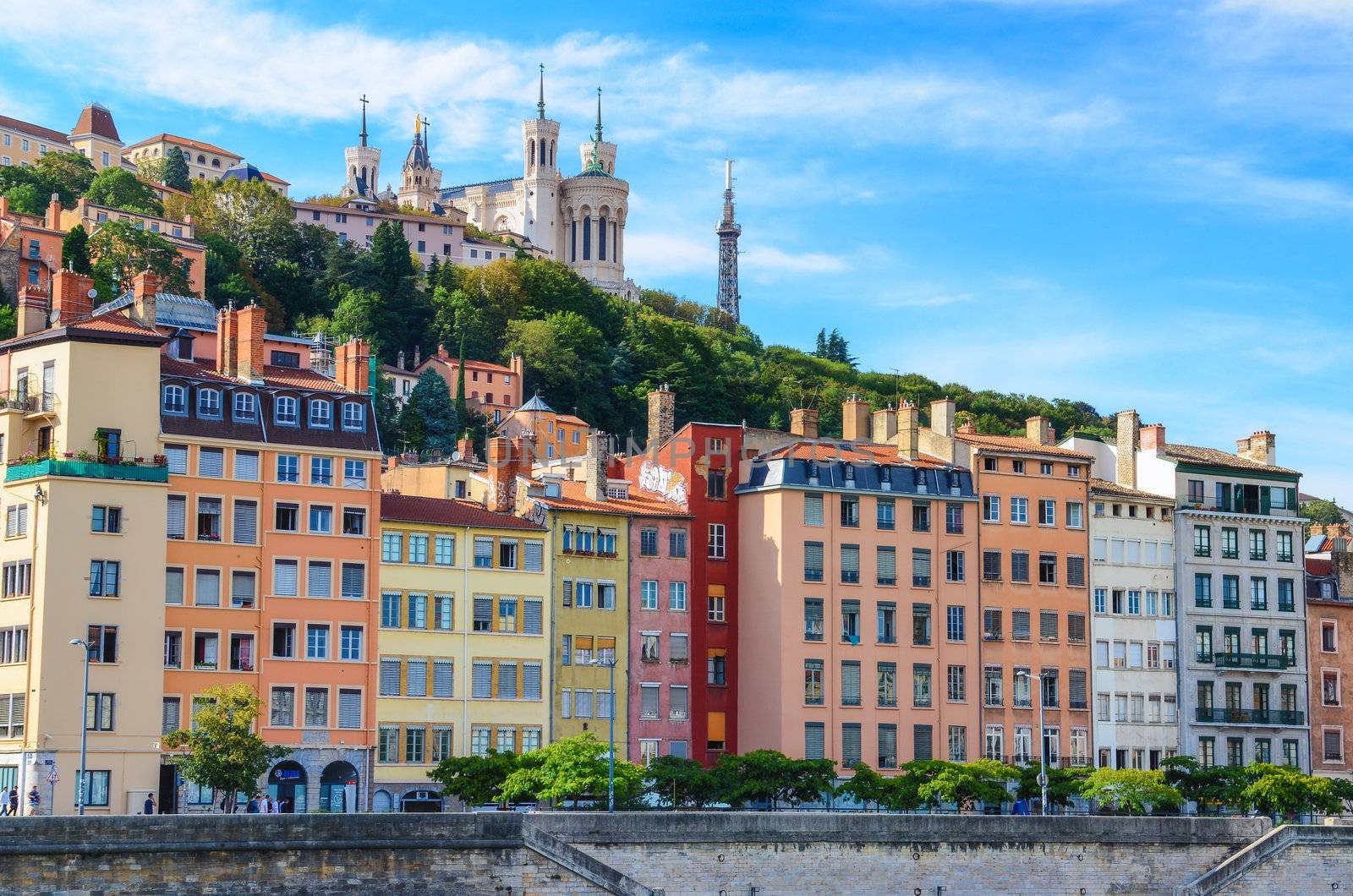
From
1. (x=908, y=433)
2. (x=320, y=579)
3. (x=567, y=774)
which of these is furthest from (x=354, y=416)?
(x=908, y=433)

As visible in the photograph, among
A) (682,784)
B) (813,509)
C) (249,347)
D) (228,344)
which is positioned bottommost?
(682,784)

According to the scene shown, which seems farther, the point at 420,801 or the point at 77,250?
the point at 77,250

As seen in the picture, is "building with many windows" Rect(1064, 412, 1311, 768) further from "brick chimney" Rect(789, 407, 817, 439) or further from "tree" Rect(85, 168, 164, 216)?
"tree" Rect(85, 168, 164, 216)

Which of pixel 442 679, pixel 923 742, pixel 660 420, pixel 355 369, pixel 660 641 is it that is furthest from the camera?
pixel 660 420

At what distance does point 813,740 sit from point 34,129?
5257 inches

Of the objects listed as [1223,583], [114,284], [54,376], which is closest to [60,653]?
[54,376]

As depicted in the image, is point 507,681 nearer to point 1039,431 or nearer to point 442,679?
point 442,679

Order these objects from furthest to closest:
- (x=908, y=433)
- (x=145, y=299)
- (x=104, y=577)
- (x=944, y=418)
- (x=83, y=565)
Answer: (x=944, y=418) < (x=908, y=433) < (x=145, y=299) < (x=104, y=577) < (x=83, y=565)

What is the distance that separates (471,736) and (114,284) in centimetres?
6271

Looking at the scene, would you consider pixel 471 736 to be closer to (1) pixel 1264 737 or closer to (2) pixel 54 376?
(2) pixel 54 376

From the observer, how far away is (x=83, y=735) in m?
57.5

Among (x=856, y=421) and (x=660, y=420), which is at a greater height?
(x=856, y=421)

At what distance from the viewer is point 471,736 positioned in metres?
70.2

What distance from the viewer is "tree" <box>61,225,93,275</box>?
4882 inches
